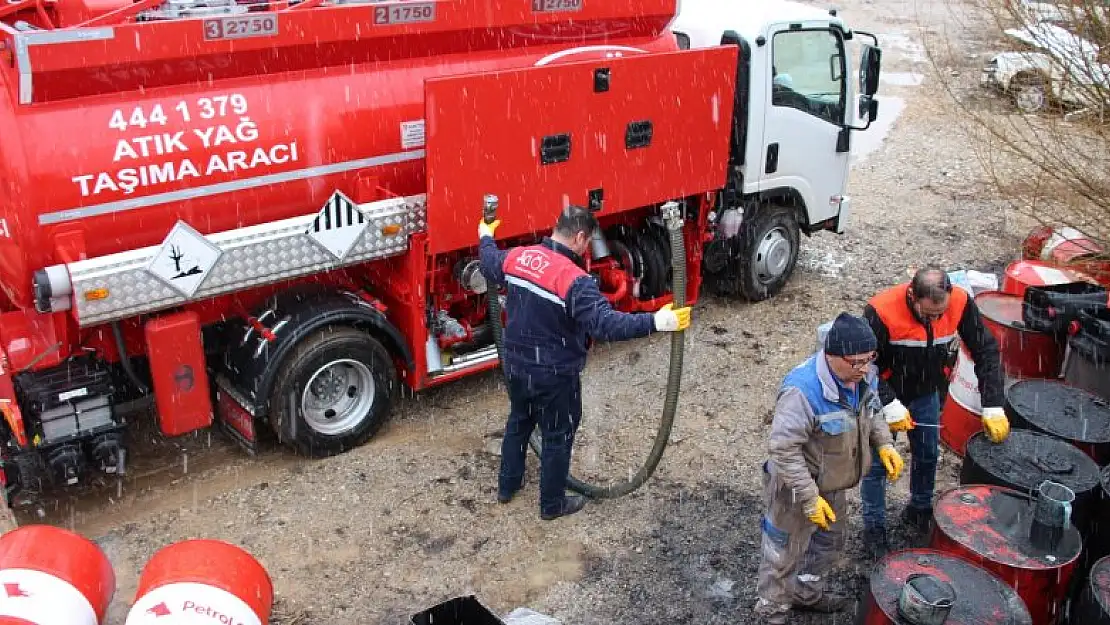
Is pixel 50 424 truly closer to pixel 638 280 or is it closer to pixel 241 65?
pixel 241 65

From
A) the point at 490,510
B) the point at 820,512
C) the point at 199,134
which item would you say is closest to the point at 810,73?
the point at 490,510

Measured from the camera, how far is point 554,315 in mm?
4645

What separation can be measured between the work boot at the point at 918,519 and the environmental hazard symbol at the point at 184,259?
3.84m

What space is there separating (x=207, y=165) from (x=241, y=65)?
572 millimetres

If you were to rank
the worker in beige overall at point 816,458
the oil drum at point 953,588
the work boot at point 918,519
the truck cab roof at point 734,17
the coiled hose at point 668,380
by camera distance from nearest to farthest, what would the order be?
the oil drum at point 953,588
the worker in beige overall at point 816,458
the coiled hose at point 668,380
the work boot at point 918,519
the truck cab roof at point 734,17

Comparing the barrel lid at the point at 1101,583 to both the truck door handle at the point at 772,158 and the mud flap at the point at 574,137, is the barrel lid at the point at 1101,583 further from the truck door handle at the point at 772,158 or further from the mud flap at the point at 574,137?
the truck door handle at the point at 772,158

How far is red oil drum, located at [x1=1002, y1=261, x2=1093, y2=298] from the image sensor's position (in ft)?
20.3

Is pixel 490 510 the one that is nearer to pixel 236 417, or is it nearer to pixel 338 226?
pixel 236 417

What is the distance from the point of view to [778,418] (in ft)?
12.5

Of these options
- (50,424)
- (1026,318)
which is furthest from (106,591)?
(1026,318)

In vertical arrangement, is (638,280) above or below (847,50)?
below

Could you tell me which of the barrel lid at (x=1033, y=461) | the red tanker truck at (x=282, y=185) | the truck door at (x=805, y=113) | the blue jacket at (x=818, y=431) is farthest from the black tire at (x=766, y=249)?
the blue jacket at (x=818, y=431)

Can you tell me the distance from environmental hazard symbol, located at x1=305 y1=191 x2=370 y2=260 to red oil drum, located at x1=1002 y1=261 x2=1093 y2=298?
406 cm

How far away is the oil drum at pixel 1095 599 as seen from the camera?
333cm
